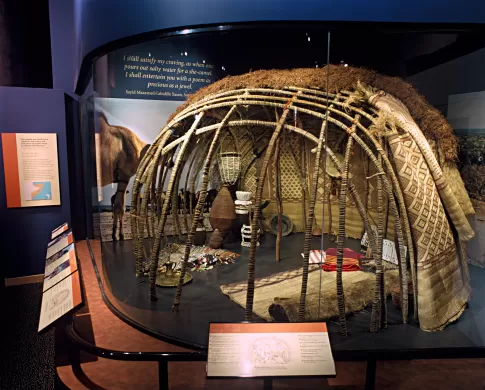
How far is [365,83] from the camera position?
203 cm

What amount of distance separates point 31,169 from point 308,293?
2782mm

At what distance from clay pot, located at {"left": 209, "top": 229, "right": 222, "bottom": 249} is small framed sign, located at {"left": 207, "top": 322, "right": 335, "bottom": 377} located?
1.72m

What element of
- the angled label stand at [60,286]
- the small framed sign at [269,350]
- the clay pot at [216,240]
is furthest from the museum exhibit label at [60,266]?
the clay pot at [216,240]

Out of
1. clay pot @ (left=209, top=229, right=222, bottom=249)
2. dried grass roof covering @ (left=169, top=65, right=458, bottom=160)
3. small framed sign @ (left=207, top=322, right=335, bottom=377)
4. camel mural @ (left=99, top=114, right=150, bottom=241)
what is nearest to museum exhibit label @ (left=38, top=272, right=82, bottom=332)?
small framed sign @ (left=207, top=322, right=335, bottom=377)

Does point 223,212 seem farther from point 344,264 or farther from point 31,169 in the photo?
point 31,169

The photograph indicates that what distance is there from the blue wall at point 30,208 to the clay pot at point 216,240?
1.58m

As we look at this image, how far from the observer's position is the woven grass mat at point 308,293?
220cm

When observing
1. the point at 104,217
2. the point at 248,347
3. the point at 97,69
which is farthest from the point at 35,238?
the point at 248,347

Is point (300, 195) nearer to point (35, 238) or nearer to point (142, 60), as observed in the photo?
point (142, 60)

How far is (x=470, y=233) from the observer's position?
2.09m

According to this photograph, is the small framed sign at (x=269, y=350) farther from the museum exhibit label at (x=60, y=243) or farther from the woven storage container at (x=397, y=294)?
the museum exhibit label at (x=60, y=243)

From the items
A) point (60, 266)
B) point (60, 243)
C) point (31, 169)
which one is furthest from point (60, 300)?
point (31, 169)

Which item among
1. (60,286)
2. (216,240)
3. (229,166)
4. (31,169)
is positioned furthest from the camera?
(31,169)

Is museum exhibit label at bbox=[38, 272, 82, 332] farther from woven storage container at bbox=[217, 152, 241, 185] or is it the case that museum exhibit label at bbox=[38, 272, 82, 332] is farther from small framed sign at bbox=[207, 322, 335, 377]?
woven storage container at bbox=[217, 152, 241, 185]
